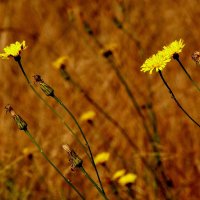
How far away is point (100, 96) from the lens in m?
2.44

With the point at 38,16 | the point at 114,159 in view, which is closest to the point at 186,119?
the point at 114,159

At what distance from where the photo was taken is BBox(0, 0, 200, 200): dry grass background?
191 centimetres

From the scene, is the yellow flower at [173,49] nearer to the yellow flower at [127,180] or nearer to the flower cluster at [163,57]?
the flower cluster at [163,57]

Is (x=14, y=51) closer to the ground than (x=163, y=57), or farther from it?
farther from it

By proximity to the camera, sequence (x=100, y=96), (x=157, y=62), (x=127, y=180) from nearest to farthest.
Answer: (x=157, y=62), (x=127, y=180), (x=100, y=96)

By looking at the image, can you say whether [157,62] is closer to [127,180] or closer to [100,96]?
[127,180]

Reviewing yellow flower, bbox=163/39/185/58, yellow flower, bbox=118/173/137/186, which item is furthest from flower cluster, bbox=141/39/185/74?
yellow flower, bbox=118/173/137/186

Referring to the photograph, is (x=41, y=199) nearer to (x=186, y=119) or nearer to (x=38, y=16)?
(x=186, y=119)

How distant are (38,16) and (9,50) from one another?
2.10 meters

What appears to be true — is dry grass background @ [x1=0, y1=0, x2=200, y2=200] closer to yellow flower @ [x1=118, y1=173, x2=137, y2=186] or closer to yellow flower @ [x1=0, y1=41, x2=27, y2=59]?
yellow flower @ [x1=118, y1=173, x2=137, y2=186]

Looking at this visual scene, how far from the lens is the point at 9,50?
110 centimetres

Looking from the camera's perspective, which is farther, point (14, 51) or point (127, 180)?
point (127, 180)

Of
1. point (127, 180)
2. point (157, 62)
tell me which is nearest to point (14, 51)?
point (157, 62)

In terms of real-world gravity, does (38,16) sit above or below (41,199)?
above
